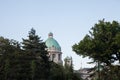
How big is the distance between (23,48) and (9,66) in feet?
34.3

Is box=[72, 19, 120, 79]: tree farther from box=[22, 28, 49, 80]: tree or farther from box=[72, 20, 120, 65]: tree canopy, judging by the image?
box=[22, 28, 49, 80]: tree

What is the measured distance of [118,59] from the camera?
53906 millimetres

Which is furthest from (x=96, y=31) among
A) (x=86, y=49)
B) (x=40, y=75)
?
(x=40, y=75)

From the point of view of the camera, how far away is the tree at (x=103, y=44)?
174 ft

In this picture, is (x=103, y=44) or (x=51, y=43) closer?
(x=103, y=44)

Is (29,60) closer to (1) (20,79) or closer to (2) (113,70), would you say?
(1) (20,79)

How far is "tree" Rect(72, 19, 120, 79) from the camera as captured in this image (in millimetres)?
53125

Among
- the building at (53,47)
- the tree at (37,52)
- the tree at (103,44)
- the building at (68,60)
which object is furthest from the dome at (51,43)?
the tree at (103,44)

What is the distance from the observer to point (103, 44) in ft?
175

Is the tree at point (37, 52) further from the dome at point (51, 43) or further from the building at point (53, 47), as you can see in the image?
the dome at point (51, 43)

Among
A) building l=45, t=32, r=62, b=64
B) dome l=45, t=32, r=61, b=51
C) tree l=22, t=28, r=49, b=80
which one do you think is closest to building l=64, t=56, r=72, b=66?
tree l=22, t=28, r=49, b=80

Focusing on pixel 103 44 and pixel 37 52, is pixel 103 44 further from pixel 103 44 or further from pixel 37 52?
pixel 37 52

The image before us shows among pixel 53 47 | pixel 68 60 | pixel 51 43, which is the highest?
pixel 51 43

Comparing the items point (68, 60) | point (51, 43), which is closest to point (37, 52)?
point (68, 60)
